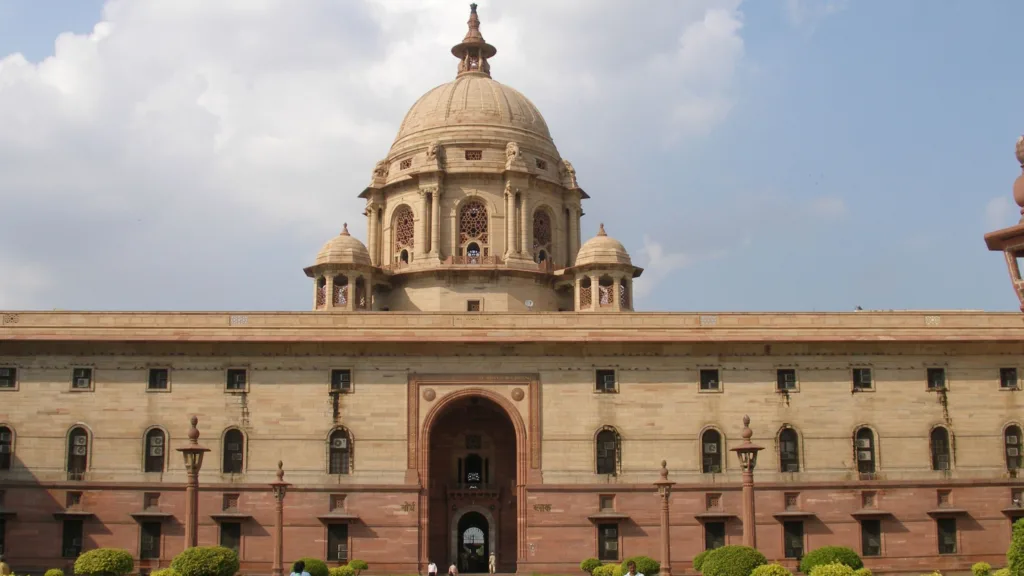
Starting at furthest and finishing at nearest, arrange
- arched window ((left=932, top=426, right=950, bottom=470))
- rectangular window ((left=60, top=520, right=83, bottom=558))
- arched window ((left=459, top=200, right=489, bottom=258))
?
arched window ((left=459, top=200, right=489, bottom=258)) < arched window ((left=932, top=426, right=950, bottom=470)) < rectangular window ((left=60, top=520, right=83, bottom=558))

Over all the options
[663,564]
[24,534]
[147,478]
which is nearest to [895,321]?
[663,564]

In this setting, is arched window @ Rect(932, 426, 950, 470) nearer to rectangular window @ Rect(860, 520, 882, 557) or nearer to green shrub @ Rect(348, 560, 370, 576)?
rectangular window @ Rect(860, 520, 882, 557)

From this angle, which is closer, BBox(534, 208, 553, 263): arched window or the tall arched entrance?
the tall arched entrance

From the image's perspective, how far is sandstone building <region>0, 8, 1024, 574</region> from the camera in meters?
42.1

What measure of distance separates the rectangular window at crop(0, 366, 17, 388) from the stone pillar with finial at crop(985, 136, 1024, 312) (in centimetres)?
3767

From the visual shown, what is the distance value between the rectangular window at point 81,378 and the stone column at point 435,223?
16.3m

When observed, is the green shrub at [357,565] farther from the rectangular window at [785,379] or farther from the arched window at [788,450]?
the rectangular window at [785,379]

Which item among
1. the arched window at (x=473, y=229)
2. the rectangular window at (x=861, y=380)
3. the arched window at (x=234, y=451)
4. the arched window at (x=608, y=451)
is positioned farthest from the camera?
the arched window at (x=473, y=229)

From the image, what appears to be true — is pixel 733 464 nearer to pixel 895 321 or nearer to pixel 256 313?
pixel 895 321

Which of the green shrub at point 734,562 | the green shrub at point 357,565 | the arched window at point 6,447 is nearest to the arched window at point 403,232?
the green shrub at point 357,565

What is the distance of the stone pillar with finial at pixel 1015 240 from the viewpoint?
15058 mm

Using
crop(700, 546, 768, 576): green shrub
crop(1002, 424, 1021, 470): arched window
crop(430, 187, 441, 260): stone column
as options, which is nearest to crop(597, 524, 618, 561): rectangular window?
crop(700, 546, 768, 576): green shrub

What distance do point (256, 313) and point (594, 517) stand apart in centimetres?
1498

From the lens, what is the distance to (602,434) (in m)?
43.0
